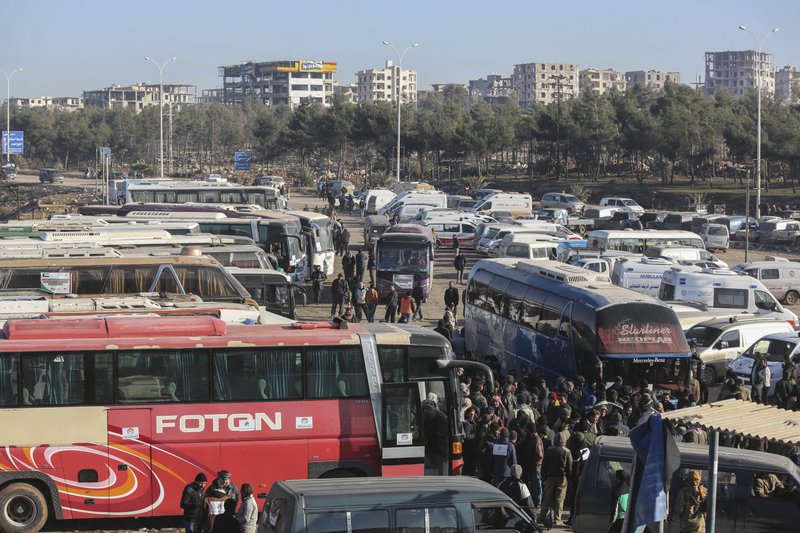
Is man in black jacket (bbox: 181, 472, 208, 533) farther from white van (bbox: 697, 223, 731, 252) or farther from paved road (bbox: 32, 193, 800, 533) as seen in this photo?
white van (bbox: 697, 223, 731, 252)

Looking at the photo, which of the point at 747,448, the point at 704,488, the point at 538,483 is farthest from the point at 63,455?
the point at 747,448

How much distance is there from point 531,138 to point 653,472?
80955 millimetres

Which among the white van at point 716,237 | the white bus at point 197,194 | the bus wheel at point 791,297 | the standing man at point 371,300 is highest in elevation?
the white bus at point 197,194

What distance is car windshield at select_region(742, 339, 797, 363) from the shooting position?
2034 cm

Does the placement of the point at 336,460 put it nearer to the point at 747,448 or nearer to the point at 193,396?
the point at 193,396

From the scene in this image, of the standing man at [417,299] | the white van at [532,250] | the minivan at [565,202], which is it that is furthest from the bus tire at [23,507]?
the minivan at [565,202]

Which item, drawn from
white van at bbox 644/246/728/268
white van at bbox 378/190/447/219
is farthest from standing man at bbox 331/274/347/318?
white van at bbox 378/190/447/219

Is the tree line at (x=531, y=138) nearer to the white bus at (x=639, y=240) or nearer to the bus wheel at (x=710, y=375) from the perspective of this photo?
the white bus at (x=639, y=240)

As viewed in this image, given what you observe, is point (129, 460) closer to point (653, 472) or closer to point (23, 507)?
point (23, 507)

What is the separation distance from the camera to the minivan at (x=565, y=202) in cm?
6078

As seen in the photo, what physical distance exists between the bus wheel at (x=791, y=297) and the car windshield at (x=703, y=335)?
11799 millimetres

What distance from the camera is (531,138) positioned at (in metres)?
87.0

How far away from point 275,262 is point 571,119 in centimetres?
5661

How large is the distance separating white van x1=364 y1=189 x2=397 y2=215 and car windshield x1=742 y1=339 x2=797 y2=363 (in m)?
37.8
